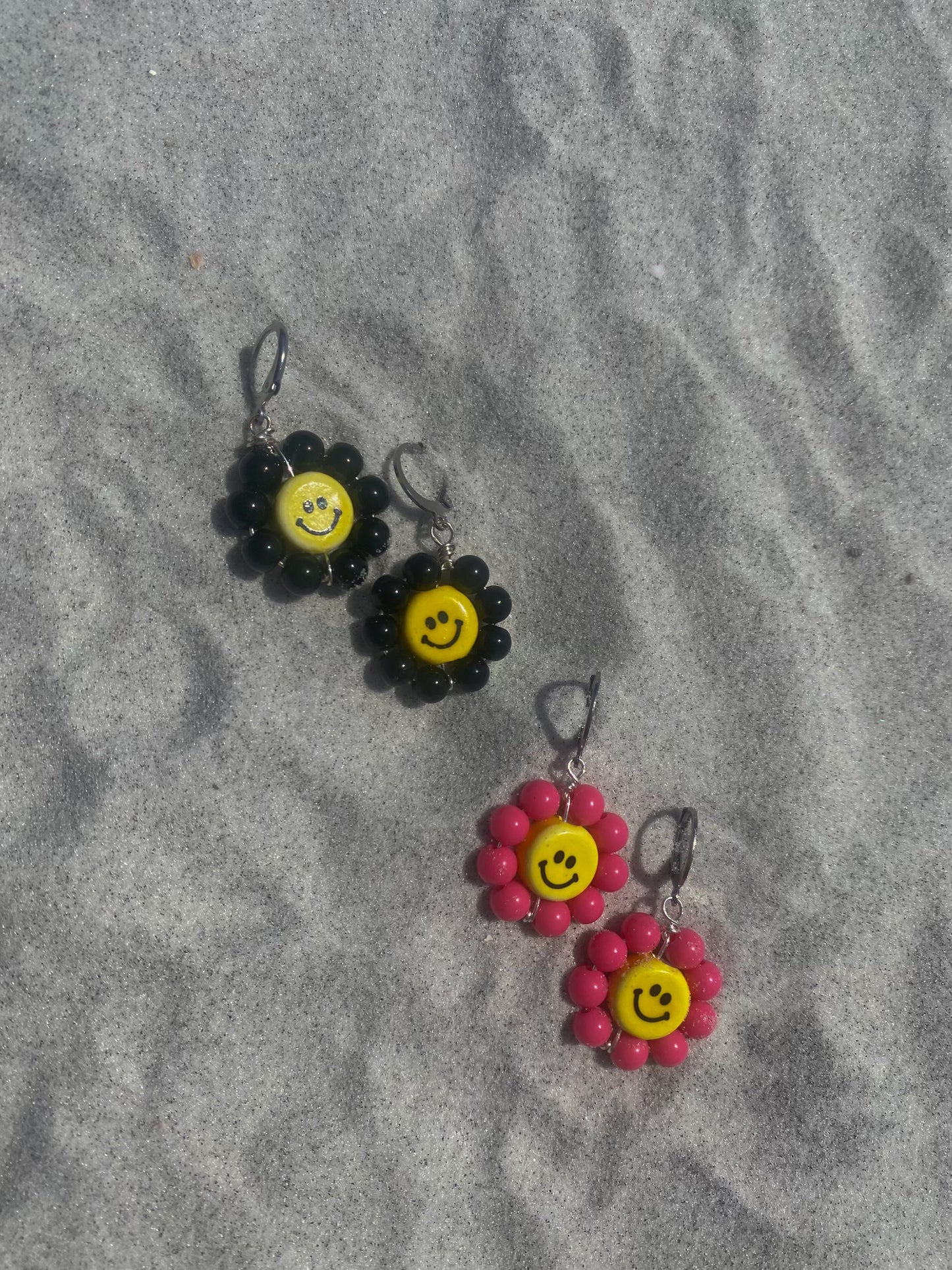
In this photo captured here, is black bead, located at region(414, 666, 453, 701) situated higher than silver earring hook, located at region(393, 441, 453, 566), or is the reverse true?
silver earring hook, located at region(393, 441, 453, 566)

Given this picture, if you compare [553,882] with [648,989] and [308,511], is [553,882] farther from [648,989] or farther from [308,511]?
[308,511]

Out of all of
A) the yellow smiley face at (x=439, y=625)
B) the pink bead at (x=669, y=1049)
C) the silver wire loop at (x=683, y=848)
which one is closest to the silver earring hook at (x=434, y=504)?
the yellow smiley face at (x=439, y=625)

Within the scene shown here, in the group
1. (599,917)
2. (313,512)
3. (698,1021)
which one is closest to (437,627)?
(313,512)

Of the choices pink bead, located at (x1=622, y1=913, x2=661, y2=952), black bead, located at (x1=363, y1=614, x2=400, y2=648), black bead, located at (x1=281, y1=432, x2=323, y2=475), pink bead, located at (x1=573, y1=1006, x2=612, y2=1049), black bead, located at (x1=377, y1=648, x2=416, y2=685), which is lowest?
pink bead, located at (x1=573, y1=1006, x2=612, y2=1049)

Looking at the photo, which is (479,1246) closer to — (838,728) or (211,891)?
(211,891)

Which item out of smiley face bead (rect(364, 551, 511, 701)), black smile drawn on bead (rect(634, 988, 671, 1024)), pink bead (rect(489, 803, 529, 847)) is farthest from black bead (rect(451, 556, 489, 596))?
black smile drawn on bead (rect(634, 988, 671, 1024))

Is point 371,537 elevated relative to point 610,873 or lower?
elevated

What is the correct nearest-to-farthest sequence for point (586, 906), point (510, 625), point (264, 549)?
point (264, 549) → point (586, 906) → point (510, 625)

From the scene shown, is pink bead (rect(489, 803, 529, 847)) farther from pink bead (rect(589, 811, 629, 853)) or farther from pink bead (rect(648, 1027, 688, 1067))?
pink bead (rect(648, 1027, 688, 1067))
